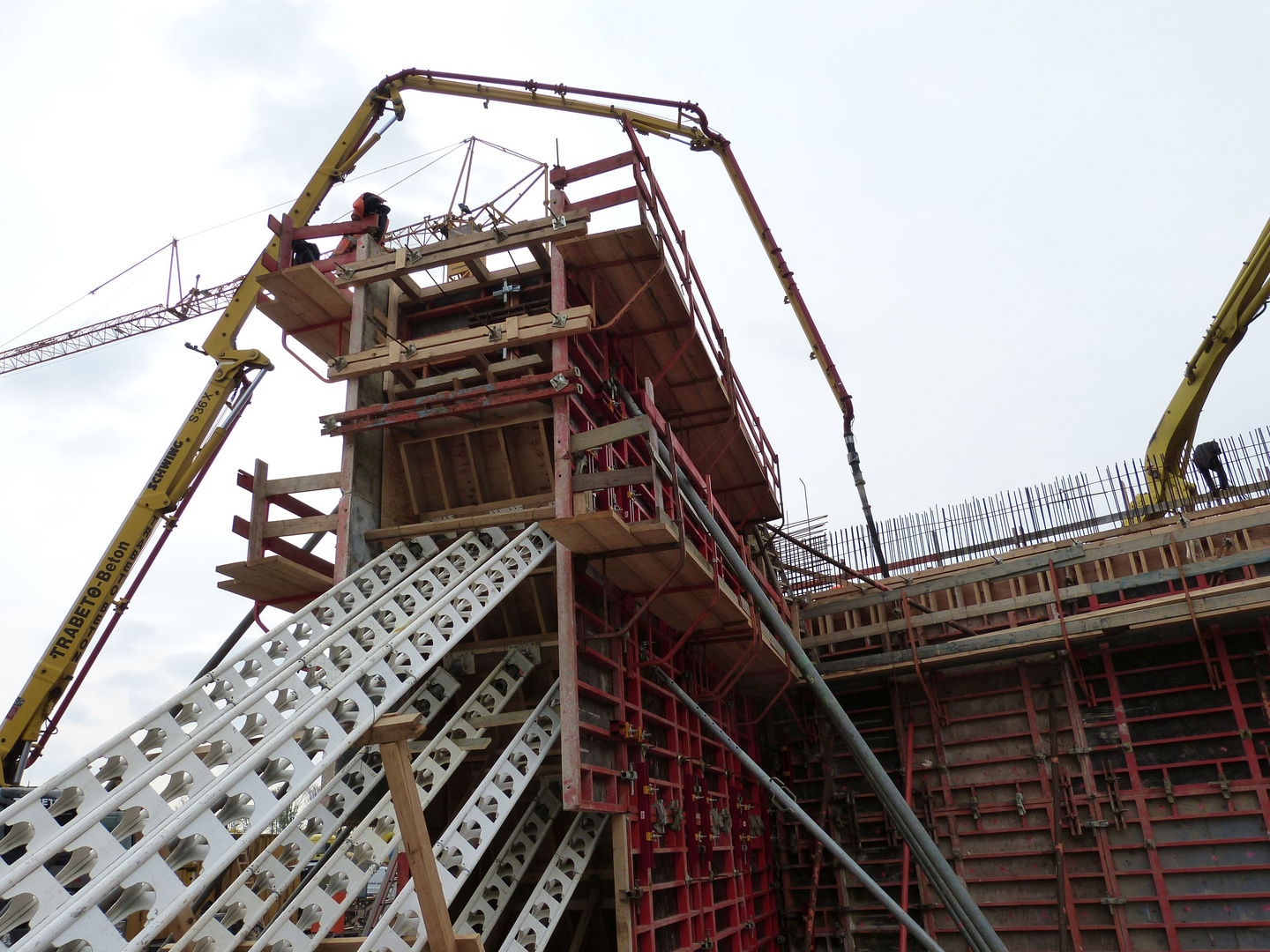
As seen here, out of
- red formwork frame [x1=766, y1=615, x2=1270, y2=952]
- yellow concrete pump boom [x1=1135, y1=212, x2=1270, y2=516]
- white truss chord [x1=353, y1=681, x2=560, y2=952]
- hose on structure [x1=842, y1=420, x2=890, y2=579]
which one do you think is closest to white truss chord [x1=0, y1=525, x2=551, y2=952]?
white truss chord [x1=353, y1=681, x2=560, y2=952]

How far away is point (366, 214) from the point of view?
42.3 ft

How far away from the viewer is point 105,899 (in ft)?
15.0

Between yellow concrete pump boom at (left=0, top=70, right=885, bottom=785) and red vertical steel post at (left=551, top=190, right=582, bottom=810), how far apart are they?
6.02 metres

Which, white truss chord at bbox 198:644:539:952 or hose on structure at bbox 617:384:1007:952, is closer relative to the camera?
white truss chord at bbox 198:644:539:952

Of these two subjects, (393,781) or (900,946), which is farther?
(900,946)

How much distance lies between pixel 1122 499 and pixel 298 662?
1771 centimetres

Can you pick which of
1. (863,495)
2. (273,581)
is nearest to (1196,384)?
(863,495)

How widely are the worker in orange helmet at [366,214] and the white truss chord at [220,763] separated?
603 centimetres

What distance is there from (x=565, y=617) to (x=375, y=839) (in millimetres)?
2838

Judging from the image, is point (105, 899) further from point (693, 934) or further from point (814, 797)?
point (814, 797)

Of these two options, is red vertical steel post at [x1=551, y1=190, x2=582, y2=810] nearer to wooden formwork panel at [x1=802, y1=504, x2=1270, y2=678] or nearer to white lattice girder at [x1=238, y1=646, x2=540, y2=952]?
white lattice girder at [x1=238, y1=646, x2=540, y2=952]

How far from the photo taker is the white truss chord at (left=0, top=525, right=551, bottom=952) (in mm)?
4379

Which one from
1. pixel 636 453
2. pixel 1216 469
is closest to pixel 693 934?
pixel 636 453

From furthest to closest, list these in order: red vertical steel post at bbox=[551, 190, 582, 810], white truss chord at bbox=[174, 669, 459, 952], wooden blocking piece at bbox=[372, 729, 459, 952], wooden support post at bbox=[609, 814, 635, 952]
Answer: wooden support post at bbox=[609, 814, 635, 952], red vertical steel post at bbox=[551, 190, 582, 810], white truss chord at bbox=[174, 669, 459, 952], wooden blocking piece at bbox=[372, 729, 459, 952]
